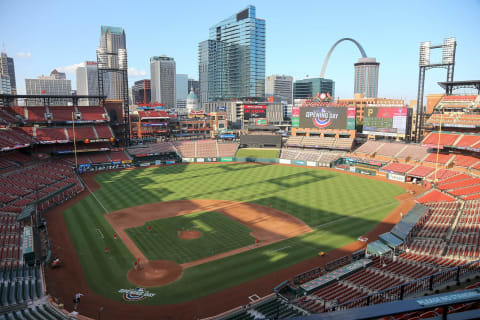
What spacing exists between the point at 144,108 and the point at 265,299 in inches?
4614

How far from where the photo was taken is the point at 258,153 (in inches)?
3659

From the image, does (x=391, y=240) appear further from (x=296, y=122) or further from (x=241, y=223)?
(x=296, y=122)

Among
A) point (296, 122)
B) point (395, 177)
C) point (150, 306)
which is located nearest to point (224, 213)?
point (150, 306)

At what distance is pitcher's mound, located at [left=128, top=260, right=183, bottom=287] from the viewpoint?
91.2 ft

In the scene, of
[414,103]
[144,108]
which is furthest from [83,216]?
[414,103]

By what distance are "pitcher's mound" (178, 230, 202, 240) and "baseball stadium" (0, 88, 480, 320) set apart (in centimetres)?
29

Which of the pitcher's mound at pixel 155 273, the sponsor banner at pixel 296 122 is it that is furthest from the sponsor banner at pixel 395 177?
the pitcher's mound at pixel 155 273

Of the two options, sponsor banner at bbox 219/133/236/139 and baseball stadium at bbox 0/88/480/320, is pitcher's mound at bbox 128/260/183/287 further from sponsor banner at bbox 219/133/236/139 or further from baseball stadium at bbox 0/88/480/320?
sponsor banner at bbox 219/133/236/139

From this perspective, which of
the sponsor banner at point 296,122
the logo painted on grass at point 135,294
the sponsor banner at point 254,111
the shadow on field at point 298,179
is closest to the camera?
the logo painted on grass at point 135,294

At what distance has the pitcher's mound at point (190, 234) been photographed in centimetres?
3688

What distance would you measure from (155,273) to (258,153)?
217ft

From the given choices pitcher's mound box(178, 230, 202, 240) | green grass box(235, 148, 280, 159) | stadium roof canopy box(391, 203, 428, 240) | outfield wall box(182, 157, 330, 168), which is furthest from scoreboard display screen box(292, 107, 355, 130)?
pitcher's mound box(178, 230, 202, 240)

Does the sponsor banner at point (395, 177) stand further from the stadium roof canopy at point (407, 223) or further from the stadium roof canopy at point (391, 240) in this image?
the stadium roof canopy at point (391, 240)

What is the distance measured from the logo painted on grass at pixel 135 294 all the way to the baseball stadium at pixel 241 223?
6.3 inches
